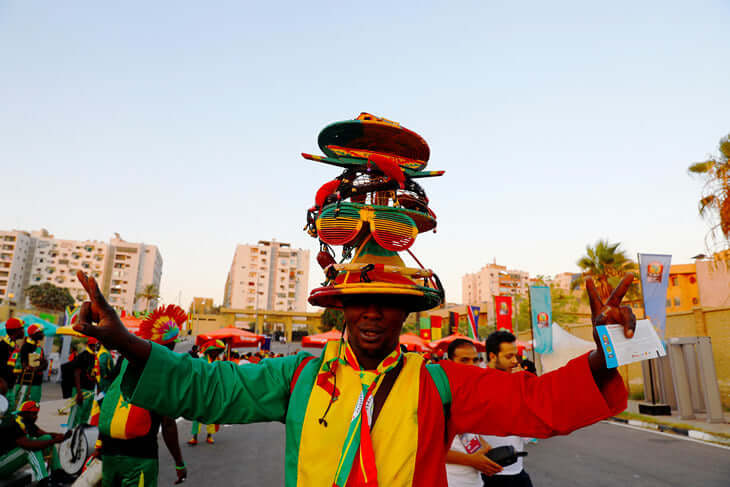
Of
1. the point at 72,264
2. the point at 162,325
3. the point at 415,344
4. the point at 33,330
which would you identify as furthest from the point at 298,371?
the point at 72,264

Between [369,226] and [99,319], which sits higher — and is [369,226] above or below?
above

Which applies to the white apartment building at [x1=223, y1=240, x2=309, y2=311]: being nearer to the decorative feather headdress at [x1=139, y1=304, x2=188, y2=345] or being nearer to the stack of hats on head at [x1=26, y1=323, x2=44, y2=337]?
the stack of hats on head at [x1=26, y1=323, x2=44, y2=337]

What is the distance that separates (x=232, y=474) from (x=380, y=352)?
6.21 metres

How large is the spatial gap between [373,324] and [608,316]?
2.98ft

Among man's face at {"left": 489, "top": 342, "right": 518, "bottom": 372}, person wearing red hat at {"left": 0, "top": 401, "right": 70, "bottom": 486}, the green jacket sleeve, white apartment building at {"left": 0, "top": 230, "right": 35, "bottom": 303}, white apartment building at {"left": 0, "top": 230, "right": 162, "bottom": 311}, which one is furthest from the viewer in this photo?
white apartment building at {"left": 0, "top": 230, "right": 162, "bottom": 311}

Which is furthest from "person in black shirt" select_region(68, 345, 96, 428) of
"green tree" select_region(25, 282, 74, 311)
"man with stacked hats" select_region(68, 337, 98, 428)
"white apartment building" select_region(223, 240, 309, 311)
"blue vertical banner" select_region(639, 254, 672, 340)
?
"white apartment building" select_region(223, 240, 309, 311)

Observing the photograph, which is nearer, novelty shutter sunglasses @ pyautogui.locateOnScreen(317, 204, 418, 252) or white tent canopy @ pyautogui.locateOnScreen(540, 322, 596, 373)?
novelty shutter sunglasses @ pyautogui.locateOnScreen(317, 204, 418, 252)

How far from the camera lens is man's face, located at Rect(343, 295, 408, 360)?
1.91 meters

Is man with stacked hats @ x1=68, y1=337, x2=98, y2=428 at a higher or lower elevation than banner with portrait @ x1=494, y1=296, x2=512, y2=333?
lower

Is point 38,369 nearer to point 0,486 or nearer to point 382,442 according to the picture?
point 0,486

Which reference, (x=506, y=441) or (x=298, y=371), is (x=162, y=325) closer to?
(x=298, y=371)

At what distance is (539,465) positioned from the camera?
761 cm

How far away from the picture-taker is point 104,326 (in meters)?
1.50

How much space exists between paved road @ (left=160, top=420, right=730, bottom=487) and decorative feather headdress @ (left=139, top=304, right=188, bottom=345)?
281 cm
